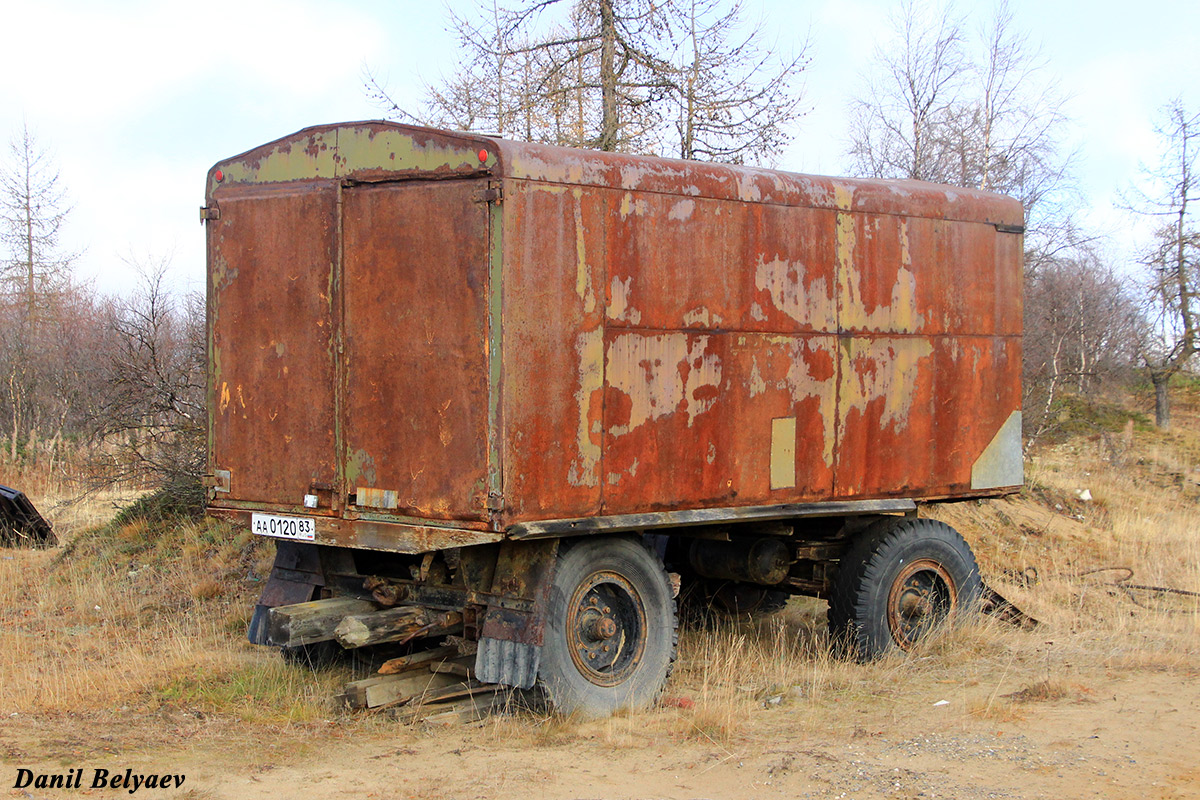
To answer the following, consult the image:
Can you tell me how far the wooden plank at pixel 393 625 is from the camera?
6.16m

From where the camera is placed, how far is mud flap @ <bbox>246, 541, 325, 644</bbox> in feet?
23.2

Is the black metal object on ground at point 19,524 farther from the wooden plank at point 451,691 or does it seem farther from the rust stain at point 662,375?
the rust stain at point 662,375

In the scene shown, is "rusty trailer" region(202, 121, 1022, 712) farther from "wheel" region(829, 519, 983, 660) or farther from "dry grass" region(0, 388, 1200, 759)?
"dry grass" region(0, 388, 1200, 759)

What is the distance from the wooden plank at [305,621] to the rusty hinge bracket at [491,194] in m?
2.60

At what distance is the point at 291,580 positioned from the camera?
7203 millimetres

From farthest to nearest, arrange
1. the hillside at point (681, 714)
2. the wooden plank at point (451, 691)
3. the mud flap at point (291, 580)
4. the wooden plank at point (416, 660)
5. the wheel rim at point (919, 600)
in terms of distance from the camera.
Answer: the wheel rim at point (919, 600) < the mud flap at point (291, 580) < the wooden plank at point (416, 660) < the wooden plank at point (451, 691) < the hillside at point (681, 714)

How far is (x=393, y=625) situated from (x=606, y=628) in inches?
49.7

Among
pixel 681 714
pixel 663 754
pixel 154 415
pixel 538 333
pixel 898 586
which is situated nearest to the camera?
pixel 663 754

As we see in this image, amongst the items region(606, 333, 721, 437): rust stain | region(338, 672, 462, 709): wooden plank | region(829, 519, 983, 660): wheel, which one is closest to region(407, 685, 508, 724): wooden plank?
region(338, 672, 462, 709): wooden plank

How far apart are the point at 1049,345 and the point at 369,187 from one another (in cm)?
1694

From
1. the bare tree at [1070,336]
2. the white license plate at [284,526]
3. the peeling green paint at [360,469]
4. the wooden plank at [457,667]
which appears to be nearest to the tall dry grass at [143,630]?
the wooden plank at [457,667]

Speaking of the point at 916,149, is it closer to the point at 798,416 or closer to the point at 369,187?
the point at 798,416

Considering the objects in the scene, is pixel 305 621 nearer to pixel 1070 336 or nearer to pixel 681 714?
pixel 681 714

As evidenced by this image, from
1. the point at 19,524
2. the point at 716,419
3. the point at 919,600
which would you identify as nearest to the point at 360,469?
the point at 716,419
